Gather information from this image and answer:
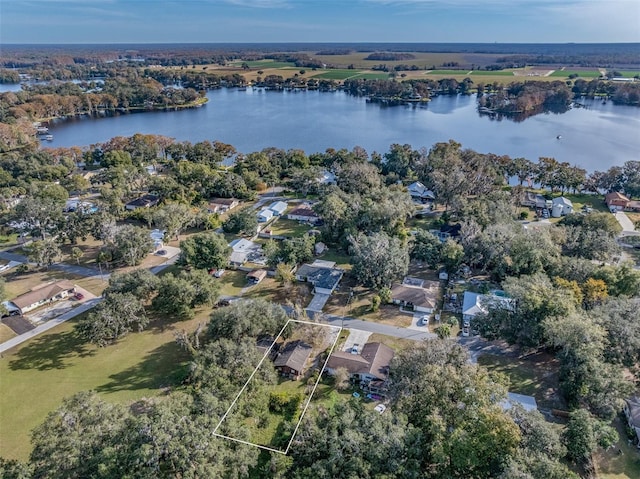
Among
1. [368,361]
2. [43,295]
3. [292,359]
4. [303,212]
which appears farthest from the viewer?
[303,212]

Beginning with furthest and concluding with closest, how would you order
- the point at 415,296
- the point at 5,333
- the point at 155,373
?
1. the point at 415,296
2. the point at 5,333
3. the point at 155,373

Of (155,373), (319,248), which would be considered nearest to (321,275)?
(319,248)

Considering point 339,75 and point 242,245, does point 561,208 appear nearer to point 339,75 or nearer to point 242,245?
point 242,245

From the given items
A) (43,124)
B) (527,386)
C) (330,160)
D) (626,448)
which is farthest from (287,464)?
(43,124)

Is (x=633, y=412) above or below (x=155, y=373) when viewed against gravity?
above

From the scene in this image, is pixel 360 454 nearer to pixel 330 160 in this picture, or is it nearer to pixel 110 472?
pixel 110 472

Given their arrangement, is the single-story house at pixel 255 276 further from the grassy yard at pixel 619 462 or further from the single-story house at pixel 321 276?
the grassy yard at pixel 619 462
